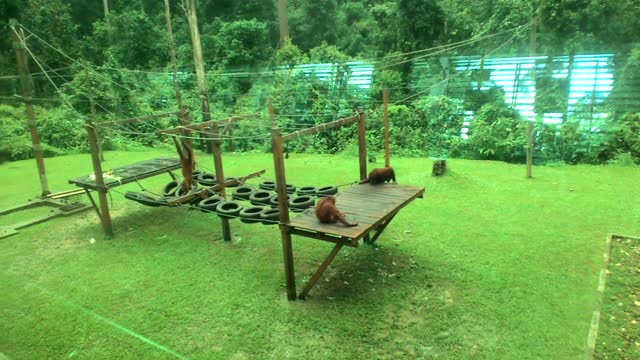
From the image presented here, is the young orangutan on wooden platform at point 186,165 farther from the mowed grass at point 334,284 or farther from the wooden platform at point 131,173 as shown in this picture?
the wooden platform at point 131,173

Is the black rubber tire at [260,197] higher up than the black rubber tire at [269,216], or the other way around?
the black rubber tire at [260,197]

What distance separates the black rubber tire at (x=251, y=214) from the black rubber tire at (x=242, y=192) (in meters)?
0.74

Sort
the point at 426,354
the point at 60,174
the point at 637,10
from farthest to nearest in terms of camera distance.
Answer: the point at 60,174
the point at 637,10
the point at 426,354

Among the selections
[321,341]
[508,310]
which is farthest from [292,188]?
[508,310]

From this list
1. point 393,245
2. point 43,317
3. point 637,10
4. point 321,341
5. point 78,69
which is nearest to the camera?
point 321,341

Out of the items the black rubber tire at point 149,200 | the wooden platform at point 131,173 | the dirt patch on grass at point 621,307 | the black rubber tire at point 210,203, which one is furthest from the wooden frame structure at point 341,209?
the wooden platform at point 131,173

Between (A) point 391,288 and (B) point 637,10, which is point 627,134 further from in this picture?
(A) point 391,288

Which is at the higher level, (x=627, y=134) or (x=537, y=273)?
(x=627, y=134)

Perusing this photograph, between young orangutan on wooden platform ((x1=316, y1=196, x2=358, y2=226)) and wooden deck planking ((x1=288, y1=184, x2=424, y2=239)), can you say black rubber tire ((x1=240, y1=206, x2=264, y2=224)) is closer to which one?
wooden deck planking ((x1=288, y1=184, x2=424, y2=239))

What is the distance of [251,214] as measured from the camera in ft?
17.7

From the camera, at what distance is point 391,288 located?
4828 mm

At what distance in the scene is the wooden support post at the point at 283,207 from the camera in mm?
4218

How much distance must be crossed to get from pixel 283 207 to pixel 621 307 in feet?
11.2

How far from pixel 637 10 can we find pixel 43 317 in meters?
12.8
